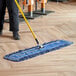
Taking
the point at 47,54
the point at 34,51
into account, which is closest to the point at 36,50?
the point at 34,51

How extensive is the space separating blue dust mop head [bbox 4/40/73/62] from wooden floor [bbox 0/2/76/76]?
6 centimetres

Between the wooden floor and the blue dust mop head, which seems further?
the blue dust mop head

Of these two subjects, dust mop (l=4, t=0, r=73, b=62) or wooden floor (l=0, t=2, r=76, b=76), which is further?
dust mop (l=4, t=0, r=73, b=62)

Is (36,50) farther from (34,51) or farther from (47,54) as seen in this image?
(47,54)

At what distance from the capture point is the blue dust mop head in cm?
264

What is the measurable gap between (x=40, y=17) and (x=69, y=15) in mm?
649

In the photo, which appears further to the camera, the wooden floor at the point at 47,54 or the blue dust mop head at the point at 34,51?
the blue dust mop head at the point at 34,51

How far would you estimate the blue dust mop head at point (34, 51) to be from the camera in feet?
8.67

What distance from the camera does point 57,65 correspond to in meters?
2.48

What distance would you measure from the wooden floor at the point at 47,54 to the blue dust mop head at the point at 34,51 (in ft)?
0.19

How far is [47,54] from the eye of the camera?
280cm

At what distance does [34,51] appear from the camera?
111 inches

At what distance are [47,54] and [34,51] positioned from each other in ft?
0.50

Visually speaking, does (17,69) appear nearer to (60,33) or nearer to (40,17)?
(60,33)
